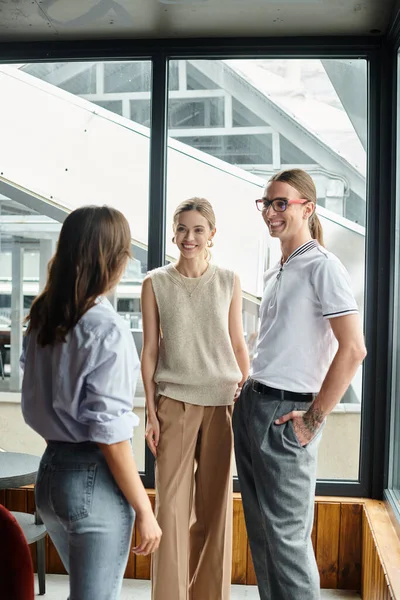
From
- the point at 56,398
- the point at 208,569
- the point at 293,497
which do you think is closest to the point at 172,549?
the point at 208,569

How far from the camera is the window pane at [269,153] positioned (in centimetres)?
309

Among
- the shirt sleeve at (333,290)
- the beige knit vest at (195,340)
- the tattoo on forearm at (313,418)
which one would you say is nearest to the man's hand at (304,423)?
the tattoo on forearm at (313,418)

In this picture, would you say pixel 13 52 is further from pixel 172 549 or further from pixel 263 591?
pixel 263 591

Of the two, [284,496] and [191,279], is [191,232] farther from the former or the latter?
[284,496]

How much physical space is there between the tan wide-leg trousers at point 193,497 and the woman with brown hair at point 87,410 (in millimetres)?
936

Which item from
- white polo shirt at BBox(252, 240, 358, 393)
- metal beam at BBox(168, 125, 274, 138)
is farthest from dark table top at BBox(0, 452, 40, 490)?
metal beam at BBox(168, 125, 274, 138)

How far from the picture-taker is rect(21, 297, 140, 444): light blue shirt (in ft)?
4.53

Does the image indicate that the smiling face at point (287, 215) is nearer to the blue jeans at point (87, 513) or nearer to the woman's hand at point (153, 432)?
the woman's hand at point (153, 432)

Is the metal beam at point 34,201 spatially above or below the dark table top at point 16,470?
above

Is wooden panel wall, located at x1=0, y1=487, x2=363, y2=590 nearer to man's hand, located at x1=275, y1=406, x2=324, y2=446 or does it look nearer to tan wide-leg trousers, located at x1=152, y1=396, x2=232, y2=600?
tan wide-leg trousers, located at x1=152, y1=396, x2=232, y2=600

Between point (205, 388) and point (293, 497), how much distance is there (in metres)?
0.53

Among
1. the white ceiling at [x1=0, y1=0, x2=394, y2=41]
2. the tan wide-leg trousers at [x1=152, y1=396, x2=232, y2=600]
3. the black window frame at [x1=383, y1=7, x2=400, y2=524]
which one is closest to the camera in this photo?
the tan wide-leg trousers at [x1=152, y1=396, x2=232, y2=600]

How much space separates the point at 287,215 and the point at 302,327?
0.38m

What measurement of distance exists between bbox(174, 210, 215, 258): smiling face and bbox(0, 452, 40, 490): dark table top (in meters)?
1.06
